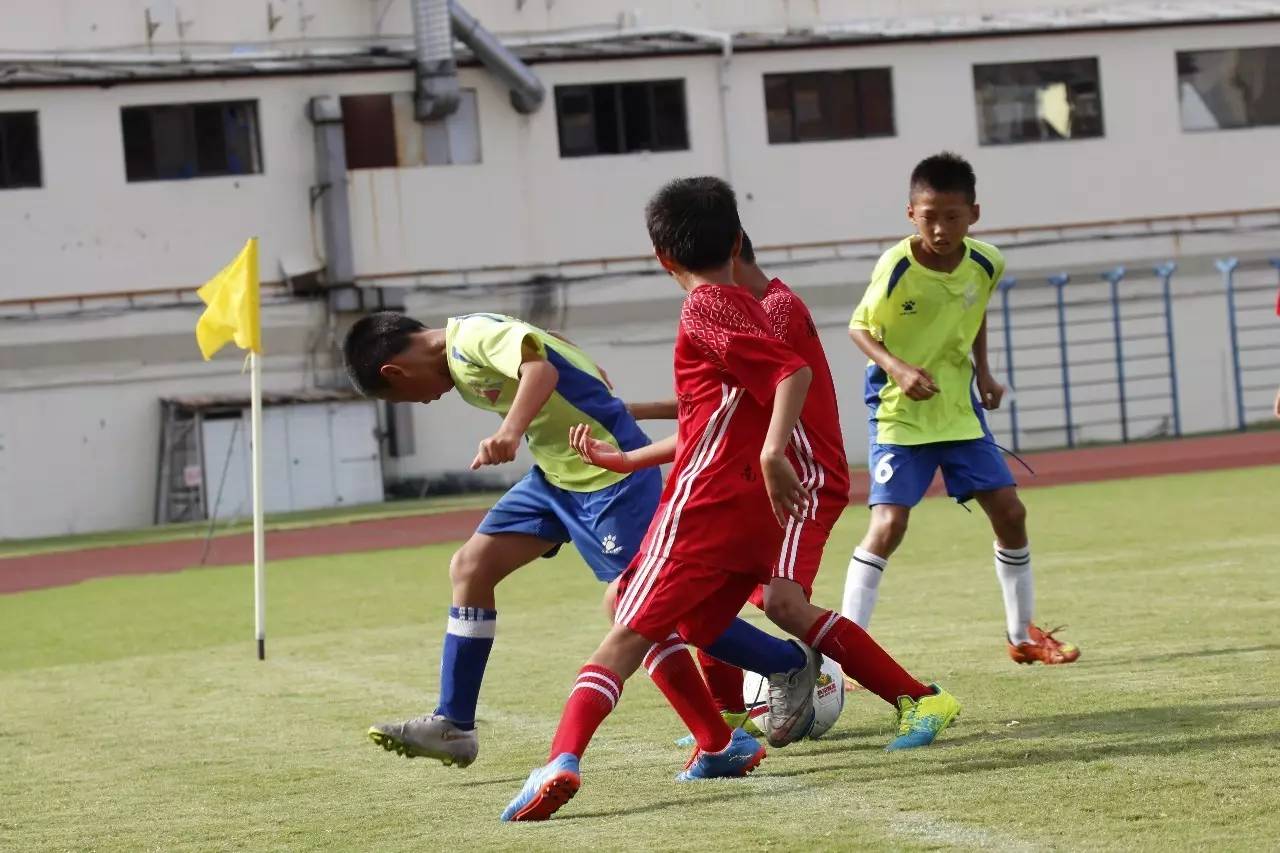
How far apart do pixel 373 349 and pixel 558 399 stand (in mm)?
616

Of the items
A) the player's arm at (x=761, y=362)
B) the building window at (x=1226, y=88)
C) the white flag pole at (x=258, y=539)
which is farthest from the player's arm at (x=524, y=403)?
the building window at (x=1226, y=88)

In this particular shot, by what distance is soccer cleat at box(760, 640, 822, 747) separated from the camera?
611 cm

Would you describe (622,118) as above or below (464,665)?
above

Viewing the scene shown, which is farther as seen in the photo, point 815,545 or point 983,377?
point 983,377

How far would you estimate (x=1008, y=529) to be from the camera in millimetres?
7980

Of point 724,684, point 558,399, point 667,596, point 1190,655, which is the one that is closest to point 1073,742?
Answer: point 724,684

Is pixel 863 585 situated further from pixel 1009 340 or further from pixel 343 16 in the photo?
pixel 1009 340

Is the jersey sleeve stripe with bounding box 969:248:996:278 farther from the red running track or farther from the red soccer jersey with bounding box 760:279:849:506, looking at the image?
the red running track

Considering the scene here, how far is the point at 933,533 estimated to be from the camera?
50.9 feet

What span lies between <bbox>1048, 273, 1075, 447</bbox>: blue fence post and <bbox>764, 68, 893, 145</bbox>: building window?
361cm

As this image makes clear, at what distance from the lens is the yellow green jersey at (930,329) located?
25.7 ft

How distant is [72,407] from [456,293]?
232 inches

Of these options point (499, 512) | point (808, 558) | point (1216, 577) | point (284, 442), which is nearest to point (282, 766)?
point (499, 512)

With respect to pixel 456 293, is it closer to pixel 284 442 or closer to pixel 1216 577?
pixel 284 442
